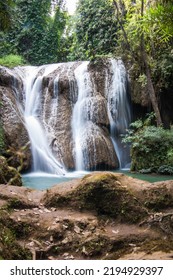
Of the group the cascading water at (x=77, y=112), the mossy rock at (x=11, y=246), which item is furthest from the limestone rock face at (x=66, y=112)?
the mossy rock at (x=11, y=246)

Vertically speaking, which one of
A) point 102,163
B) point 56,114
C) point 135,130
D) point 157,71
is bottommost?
point 102,163

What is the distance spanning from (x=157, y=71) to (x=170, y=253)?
1180cm

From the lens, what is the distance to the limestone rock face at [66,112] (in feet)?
38.2

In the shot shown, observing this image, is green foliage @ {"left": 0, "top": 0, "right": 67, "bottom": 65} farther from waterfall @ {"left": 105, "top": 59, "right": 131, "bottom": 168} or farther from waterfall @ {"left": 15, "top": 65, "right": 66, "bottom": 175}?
waterfall @ {"left": 105, "top": 59, "right": 131, "bottom": 168}

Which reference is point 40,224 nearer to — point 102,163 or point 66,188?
point 66,188

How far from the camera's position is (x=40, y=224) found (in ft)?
10.2

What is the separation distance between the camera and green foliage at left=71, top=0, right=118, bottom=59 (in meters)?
18.5

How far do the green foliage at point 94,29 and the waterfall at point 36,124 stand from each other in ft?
15.5

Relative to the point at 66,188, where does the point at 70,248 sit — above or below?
below

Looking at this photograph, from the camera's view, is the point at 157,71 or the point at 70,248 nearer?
the point at 70,248

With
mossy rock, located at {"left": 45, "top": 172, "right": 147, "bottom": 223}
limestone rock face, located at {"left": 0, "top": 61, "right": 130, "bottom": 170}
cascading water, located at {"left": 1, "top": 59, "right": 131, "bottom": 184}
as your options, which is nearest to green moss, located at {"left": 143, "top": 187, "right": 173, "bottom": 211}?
mossy rock, located at {"left": 45, "top": 172, "right": 147, "bottom": 223}

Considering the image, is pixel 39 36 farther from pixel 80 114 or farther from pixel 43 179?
pixel 43 179
